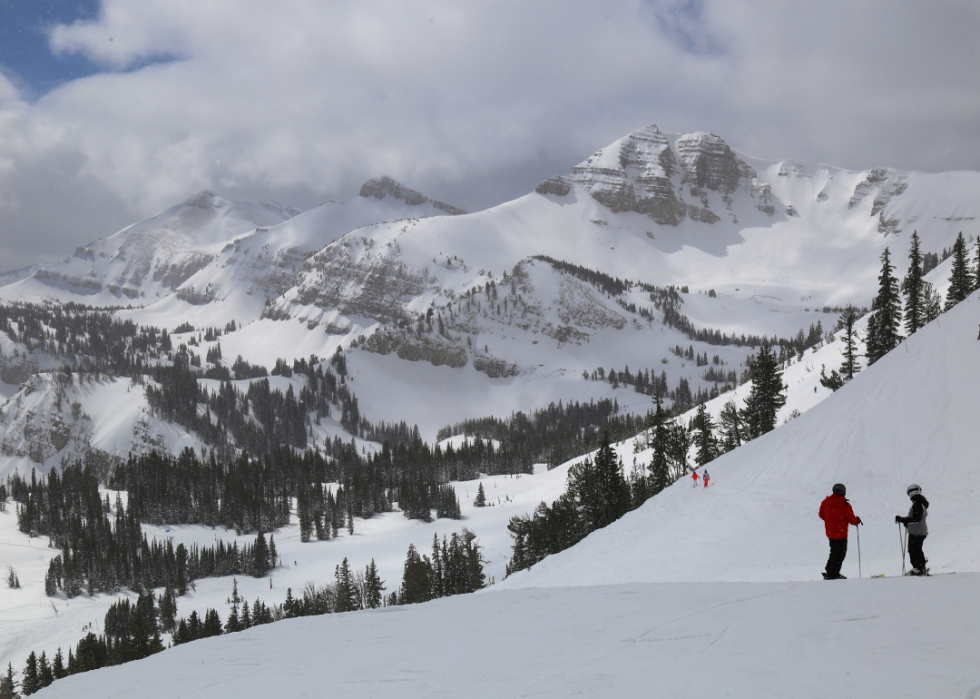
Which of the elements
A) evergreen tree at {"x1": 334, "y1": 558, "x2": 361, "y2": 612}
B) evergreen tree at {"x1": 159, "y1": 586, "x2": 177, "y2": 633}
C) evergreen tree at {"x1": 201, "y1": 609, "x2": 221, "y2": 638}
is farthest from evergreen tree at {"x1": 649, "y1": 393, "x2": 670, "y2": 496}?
evergreen tree at {"x1": 159, "y1": 586, "x2": 177, "y2": 633}

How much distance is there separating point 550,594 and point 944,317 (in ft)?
128

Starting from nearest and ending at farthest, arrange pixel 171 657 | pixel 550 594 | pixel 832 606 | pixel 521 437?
pixel 832 606
pixel 171 657
pixel 550 594
pixel 521 437

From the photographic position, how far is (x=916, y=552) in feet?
42.7

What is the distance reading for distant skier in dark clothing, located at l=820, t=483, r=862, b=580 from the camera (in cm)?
1316

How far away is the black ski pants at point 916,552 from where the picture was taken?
42.4ft

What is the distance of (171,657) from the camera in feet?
39.4

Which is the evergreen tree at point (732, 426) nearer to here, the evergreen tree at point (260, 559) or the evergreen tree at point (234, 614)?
the evergreen tree at point (234, 614)

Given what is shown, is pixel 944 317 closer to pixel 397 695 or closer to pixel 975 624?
pixel 975 624

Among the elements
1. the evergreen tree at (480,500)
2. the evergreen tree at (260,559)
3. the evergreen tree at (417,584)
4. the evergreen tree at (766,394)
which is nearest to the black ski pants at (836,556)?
the evergreen tree at (766,394)

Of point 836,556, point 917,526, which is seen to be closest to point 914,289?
point 917,526

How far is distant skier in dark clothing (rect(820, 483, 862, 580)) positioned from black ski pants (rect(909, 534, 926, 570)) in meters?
1.29

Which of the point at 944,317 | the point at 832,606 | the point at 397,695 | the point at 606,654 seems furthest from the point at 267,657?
the point at 944,317

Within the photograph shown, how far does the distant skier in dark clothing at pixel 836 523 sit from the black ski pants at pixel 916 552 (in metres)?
1.29

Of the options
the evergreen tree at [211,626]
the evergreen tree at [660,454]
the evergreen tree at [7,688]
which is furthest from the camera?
the evergreen tree at [211,626]
